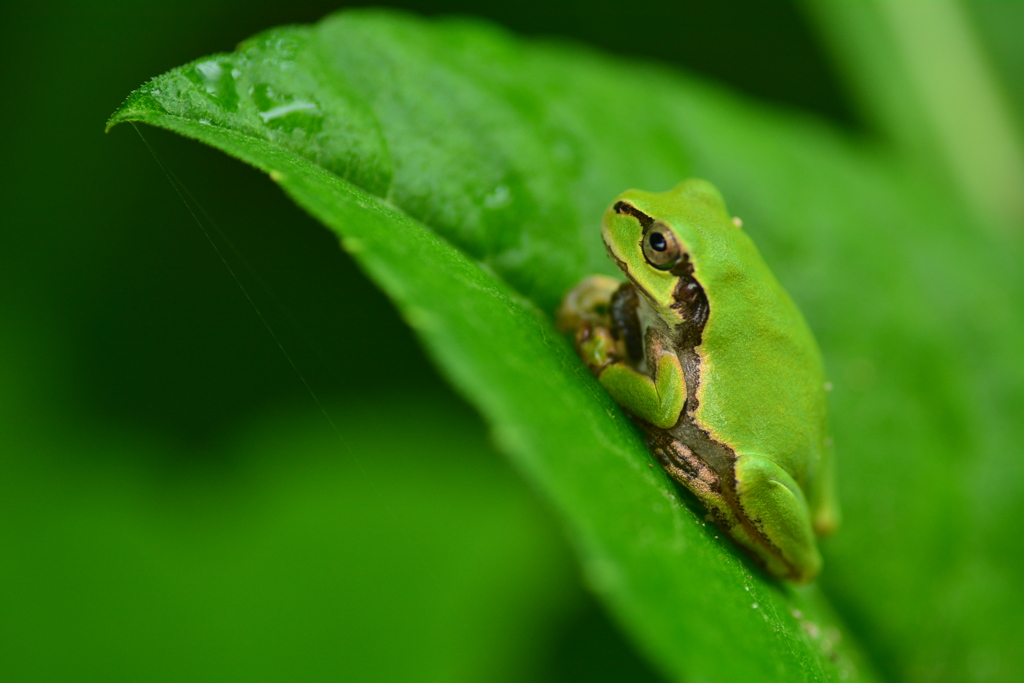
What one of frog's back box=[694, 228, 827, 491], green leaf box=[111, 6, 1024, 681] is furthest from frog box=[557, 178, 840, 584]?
green leaf box=[111, 6, 1024, 681]

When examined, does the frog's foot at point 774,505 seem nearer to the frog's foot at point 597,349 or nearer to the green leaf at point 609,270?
the green leaf at point 609,270

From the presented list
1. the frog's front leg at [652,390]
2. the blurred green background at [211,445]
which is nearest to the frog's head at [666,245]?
the frog's front leg at [652,390]

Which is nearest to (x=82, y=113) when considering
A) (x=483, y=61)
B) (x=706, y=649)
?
(x=483, y=61)

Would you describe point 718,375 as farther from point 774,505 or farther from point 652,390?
point 774,505

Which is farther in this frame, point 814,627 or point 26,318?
point 26,318

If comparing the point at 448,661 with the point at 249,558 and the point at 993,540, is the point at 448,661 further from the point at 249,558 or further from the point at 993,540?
the point at 993,540

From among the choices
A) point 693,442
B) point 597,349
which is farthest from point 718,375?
point 597,349
